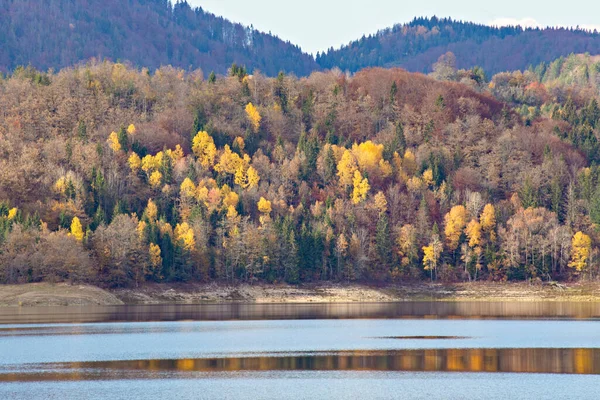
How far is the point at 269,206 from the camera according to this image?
567 ft

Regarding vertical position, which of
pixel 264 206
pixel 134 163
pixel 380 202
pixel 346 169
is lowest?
pixel 264 206

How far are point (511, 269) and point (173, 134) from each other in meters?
69.2

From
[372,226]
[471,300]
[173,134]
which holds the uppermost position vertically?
[173,134]

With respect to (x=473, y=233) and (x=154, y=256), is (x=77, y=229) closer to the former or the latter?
(x=154, y=256)

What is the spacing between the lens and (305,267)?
159375 millimetres

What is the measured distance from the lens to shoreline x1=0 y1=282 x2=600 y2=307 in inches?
5807

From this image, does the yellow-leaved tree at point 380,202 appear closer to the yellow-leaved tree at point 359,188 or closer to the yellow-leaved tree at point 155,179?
the yellow-leaved tree at point 359,188

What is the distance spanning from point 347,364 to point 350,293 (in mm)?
91449

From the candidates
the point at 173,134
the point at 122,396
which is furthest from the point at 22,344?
the point at 173,134

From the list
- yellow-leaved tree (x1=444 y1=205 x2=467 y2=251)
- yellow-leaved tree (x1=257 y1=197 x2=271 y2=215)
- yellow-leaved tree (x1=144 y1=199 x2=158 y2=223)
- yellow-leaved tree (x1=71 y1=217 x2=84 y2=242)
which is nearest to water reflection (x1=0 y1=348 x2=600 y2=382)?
yellow-leaved tree (x1=71 y1=217 x2=84 y2=242)

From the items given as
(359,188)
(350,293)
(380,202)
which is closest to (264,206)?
(359,188)

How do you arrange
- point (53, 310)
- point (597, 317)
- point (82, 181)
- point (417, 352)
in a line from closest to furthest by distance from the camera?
point (417, 352), point (597, 317), point (53, 310), point (82, 181)

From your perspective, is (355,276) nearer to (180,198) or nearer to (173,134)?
(180,198)

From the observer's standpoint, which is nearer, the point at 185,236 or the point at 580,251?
the point at 185,236
